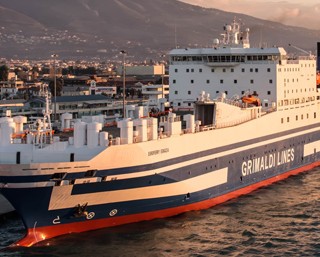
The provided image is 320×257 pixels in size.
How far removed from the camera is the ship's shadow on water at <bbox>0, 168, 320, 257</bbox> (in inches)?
712

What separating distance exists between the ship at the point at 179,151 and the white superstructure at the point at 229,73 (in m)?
0.04

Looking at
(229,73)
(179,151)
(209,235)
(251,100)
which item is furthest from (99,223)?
(229,73)

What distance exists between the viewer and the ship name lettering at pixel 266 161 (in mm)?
24891

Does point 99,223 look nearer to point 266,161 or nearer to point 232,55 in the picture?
point 266,161

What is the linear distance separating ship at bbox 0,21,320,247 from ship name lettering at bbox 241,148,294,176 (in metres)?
0.04

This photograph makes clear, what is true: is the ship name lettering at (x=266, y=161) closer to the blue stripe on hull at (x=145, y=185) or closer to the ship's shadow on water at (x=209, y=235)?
the blue stripe on hull at (x=145, y=185)

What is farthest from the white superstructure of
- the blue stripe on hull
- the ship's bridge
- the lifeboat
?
the blue stripe on hull

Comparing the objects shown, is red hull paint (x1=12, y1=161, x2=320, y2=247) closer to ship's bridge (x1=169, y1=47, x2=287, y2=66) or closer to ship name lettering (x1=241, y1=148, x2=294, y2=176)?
ship name lettering (x1=241, y1=148, x2=294, y2=176)

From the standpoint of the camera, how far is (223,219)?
21312 mm

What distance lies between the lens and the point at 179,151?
20.9 m

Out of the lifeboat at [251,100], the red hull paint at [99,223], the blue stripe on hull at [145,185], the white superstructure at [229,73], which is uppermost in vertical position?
the white superstructure at [229,73]

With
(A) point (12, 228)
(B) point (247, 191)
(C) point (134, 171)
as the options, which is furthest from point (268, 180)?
(A) point (12, 228)

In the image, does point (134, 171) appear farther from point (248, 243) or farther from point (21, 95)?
point (21, 95)

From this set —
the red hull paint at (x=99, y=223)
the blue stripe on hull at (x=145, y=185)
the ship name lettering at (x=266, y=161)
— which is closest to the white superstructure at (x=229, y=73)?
the ship name lettering at (x=266, y=161)
